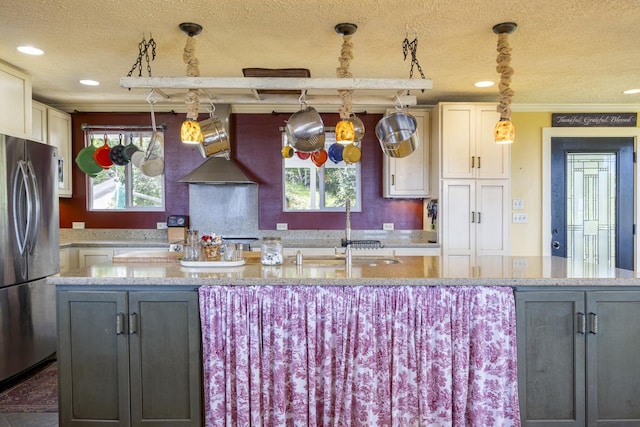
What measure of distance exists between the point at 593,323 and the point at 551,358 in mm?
285

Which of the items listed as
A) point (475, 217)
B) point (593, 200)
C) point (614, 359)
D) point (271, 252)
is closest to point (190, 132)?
point (271, 252)

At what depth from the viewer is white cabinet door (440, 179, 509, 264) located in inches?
176

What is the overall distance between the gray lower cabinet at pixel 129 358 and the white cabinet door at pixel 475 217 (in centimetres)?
308

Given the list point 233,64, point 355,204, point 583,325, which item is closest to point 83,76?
point 233,64

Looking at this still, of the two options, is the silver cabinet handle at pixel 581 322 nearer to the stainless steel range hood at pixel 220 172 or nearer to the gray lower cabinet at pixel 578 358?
the gray lower cabinet at pixel 578 358

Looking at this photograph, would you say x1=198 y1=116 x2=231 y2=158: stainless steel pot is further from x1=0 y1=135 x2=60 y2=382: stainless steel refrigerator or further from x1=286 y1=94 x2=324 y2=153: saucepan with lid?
x1=0 y1=135 x2=60 y2=382: stainless steel refrigerator

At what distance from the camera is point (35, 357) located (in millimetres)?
3371

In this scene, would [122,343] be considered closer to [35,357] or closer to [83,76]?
[35,357]

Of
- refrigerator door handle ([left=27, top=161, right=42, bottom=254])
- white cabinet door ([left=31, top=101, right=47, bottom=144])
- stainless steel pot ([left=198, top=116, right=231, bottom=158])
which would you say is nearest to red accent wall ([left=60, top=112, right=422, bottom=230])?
white cabinet door ([left=31, top=101, right=47, bottom=144])

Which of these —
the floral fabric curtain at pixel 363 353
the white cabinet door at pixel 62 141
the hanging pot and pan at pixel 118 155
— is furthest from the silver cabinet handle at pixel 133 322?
the white cabinet door at pixel 62 141

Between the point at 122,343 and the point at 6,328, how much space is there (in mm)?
1598

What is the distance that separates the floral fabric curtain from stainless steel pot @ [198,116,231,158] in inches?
38.8

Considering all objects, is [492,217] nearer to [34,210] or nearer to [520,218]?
[520,218]

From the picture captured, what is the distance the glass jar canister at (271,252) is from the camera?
261 centimetres
